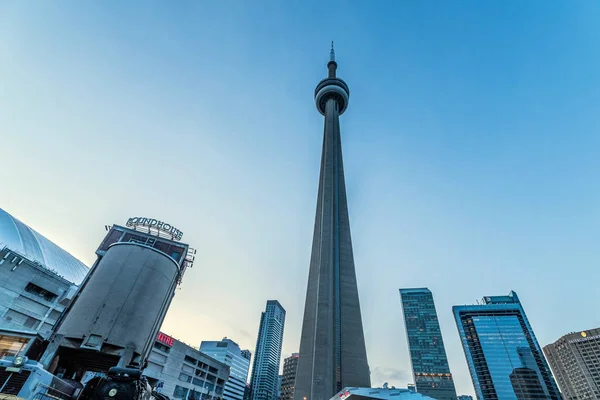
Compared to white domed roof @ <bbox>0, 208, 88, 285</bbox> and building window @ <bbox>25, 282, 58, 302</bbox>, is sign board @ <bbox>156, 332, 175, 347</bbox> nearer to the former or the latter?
building window @ <bbox>25, 282, 58, 302</bbox>

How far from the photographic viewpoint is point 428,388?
143m

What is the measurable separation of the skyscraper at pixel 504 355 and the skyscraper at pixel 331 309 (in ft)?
390

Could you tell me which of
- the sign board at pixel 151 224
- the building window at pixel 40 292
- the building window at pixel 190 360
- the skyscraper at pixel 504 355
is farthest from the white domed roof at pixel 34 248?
the skyscraper at pixel 504 355

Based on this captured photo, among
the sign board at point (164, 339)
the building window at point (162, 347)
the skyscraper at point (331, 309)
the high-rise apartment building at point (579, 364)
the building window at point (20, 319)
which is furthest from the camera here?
the high-rise apartment building at point (579, 364)

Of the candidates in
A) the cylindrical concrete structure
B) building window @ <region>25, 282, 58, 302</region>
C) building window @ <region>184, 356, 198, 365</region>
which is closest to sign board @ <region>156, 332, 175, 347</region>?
building window @ <region>184, 356, 198, 365</region>

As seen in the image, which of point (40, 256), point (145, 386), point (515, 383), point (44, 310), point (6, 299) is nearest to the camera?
point (145, 386)

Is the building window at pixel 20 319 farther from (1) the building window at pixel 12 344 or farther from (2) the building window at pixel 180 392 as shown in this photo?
(2) the building window at pixel 180 392

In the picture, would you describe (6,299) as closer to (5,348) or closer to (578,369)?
(5,348)

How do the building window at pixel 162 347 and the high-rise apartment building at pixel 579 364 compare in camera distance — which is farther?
the high-rise apartment building at pixel 579 364

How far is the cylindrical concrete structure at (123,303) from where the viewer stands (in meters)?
26.6

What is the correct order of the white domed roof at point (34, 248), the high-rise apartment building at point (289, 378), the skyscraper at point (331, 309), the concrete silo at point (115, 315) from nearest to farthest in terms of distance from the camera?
the concrete silo at point (115, 315), the skyscraper at point (331, 309), the white domed roof at point (34, 248), the high-rise apartment building at point (289, 378)

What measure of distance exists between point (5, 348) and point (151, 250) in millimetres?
13388

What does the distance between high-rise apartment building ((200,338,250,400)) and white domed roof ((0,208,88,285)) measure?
82.3 m

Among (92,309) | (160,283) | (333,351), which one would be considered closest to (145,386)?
(92,309)
